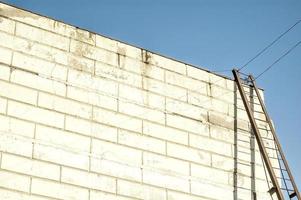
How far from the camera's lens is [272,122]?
13.9 metres

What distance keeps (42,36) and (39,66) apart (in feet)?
2.57

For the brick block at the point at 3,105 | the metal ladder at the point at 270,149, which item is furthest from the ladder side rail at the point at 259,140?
the brick block at the point at 3,105

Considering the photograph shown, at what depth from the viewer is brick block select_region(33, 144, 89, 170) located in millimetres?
10195

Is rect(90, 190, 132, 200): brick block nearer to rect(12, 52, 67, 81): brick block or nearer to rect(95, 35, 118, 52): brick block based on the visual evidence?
rect(12, 52, 67, 81): brick block

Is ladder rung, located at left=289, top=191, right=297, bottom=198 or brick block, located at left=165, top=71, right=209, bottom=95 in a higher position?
brick block, located at left=165, top=71, right=209, bottom=95

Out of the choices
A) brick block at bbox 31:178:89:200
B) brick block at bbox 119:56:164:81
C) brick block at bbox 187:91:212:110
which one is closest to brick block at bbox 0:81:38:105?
brick block at bbox 31:178:89:200

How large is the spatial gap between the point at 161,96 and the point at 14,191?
425 cm

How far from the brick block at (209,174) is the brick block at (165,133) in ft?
2.12

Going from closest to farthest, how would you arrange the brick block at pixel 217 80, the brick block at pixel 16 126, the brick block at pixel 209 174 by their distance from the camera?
the brick block at pixel 16 126
the brick block at pixel 209 174
the brick block at pixel 217 80

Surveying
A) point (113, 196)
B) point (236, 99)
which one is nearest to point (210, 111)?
point (236, 99)

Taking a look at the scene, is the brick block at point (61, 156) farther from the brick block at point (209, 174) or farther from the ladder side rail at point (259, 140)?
the ladder side rail at point (259, 140)

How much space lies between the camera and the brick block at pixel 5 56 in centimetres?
1070

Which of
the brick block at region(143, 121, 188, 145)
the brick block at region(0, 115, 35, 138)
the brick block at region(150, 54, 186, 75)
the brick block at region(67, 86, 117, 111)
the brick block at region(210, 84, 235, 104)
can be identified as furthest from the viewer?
the brick block at region(210, 84, 235, 104)

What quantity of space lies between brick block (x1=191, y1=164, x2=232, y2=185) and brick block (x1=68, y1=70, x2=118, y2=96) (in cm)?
247
